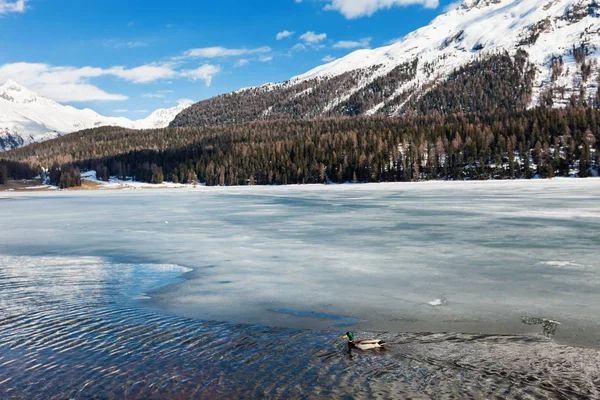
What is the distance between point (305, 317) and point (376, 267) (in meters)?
5.97

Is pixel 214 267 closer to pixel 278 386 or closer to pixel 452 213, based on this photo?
pixel 278 386

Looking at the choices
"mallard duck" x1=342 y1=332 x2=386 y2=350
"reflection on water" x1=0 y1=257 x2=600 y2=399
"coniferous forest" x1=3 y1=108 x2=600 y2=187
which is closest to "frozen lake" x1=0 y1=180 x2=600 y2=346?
"reflection on water" x1=0 y1=257 x2=600 y2=399

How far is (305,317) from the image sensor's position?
11.5 m

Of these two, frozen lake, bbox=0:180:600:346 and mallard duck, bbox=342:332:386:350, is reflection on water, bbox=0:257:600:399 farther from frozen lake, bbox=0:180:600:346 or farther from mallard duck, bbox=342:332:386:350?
frozen lake, bbox=0:180:600:346

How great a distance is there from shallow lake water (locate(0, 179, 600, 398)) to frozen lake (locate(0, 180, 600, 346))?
76mm

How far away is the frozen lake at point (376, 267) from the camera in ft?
37.0

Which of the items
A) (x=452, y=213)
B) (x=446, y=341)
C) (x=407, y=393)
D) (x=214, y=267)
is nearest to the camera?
(x=407, y=393)

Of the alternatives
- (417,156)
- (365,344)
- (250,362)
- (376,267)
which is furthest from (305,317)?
(417,156)

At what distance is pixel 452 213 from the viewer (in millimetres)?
34938

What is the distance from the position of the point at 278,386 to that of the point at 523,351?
15.4 ft

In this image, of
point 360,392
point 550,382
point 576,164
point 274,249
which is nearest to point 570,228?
point 274,249

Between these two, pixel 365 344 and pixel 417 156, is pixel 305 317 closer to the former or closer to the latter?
pixel 365 344

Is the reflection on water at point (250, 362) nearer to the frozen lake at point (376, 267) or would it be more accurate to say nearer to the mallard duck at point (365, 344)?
the mallard duck at point (365, 344)

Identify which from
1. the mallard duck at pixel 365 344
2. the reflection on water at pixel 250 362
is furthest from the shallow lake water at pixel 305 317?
the mallard duck at pixel 365 344
